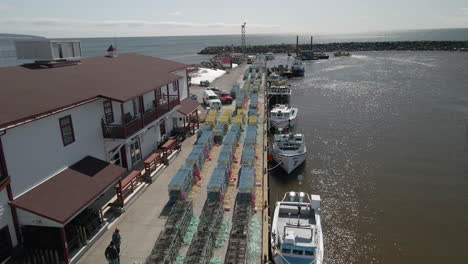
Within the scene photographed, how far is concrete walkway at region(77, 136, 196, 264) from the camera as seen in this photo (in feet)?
47.2

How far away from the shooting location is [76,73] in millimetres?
20672

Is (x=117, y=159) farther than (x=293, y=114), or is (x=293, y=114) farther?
(x=293, y=114)

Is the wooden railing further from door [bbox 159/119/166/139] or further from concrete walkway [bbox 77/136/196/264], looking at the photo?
door [bbox 159/119/166/139]

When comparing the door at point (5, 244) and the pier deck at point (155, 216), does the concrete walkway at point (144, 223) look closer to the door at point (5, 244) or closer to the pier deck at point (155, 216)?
the pier deck at point (155, 216)

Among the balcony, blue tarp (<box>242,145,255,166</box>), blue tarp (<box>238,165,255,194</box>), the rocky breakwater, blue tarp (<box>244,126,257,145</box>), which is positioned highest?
the rocky breakwater

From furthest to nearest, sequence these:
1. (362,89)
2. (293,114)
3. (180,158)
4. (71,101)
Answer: (362,89) → (293,114) → (180,158) → (71,101)

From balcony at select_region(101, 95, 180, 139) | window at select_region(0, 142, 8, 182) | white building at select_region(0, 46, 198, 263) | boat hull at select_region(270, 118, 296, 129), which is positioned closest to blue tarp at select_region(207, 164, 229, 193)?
white building at select_region(0, 46, 198, 263)

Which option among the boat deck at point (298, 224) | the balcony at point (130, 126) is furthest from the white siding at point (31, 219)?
the boat deck at point (298, 224)

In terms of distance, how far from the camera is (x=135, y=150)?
76.1 ft

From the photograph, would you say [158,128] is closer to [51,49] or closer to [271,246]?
[51,49]

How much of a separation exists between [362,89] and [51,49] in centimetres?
5971

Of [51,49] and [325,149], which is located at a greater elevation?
[51,49]

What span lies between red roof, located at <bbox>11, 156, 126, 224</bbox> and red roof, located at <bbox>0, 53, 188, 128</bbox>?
3.28 meters

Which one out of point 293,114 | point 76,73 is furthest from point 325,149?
point 76,73
